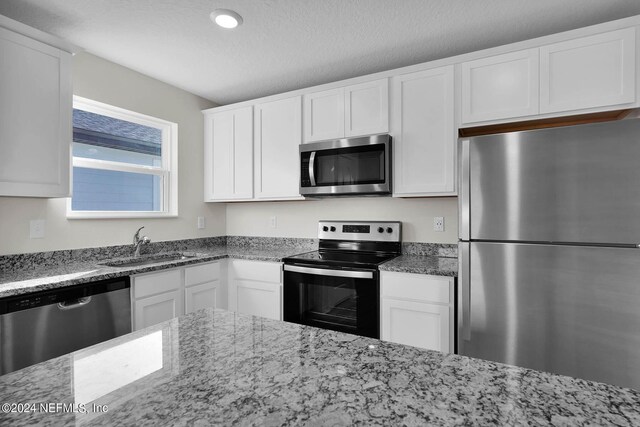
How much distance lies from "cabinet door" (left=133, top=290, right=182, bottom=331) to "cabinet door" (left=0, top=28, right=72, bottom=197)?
2.84 ft

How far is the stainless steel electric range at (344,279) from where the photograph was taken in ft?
7.64

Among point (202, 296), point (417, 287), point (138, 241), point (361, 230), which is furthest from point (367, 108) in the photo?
point (138, 241)

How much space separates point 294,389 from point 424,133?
2.17 metres

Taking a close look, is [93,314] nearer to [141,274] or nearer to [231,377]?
[141,274]

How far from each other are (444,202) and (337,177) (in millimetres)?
884

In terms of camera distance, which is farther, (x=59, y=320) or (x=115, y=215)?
(x=115, y=215)

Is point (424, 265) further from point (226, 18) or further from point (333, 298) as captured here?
point (226, 18)

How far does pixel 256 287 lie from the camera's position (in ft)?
9.46

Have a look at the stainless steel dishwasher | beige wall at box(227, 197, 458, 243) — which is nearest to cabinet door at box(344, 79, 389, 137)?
beige wall at box(227, 197, 458, 243)

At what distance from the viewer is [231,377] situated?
2.26 feet

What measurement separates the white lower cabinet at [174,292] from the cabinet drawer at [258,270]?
17cm

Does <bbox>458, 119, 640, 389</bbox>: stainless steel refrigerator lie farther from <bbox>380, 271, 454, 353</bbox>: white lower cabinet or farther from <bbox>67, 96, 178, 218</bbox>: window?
<bbox>67, 96, 178, 218</bbox>: window

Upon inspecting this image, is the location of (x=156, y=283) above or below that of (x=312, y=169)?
below

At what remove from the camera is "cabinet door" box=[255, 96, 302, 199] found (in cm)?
297
